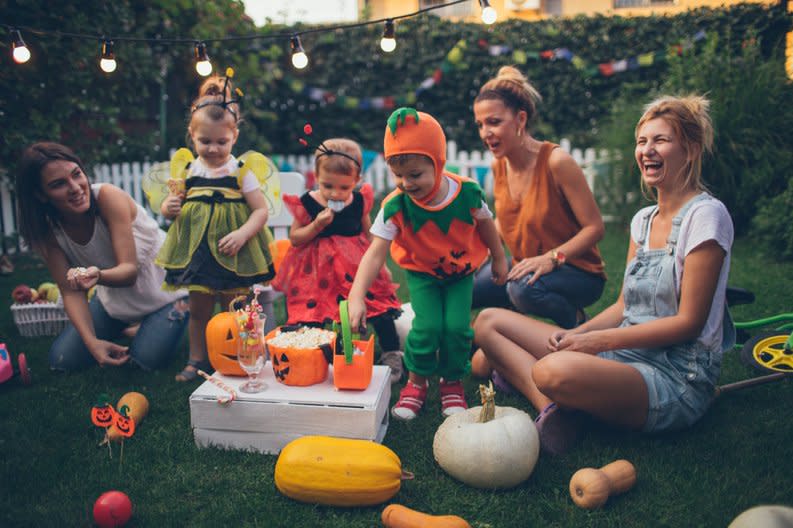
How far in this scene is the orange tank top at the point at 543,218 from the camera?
3.34 metres

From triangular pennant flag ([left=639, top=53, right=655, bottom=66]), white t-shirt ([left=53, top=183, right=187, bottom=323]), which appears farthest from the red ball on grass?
triangular pennant flag ([left=639, top=53, right=655, bottom=66])

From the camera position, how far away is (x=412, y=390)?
2953 millimetres

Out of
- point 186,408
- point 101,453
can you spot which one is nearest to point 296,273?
point 186,408

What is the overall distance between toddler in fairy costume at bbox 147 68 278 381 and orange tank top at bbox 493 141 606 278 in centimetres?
149

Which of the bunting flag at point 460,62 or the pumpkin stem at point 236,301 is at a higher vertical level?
the bunting flag at point 460,62

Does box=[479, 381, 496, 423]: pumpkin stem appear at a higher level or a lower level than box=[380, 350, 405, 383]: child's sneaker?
higher

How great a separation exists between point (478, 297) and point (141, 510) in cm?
235

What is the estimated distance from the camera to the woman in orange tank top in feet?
10.5

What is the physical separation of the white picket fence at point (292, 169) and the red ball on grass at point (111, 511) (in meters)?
5.73

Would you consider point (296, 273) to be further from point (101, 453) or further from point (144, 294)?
point (101, 453)

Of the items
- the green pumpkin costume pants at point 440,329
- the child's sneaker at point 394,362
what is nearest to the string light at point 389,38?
the green pumpkin costume pants at point 440,329

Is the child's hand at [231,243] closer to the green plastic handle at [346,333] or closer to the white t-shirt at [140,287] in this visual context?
the white t-shirt at [140,287]

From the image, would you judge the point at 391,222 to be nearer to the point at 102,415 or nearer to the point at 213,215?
the point at 213,215

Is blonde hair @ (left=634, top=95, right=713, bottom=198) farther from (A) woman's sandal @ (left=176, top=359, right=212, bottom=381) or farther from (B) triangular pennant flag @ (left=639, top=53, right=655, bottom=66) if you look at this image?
(B) triangular pennant flag @ (left=639, top=53, right=655, bottom=66)
